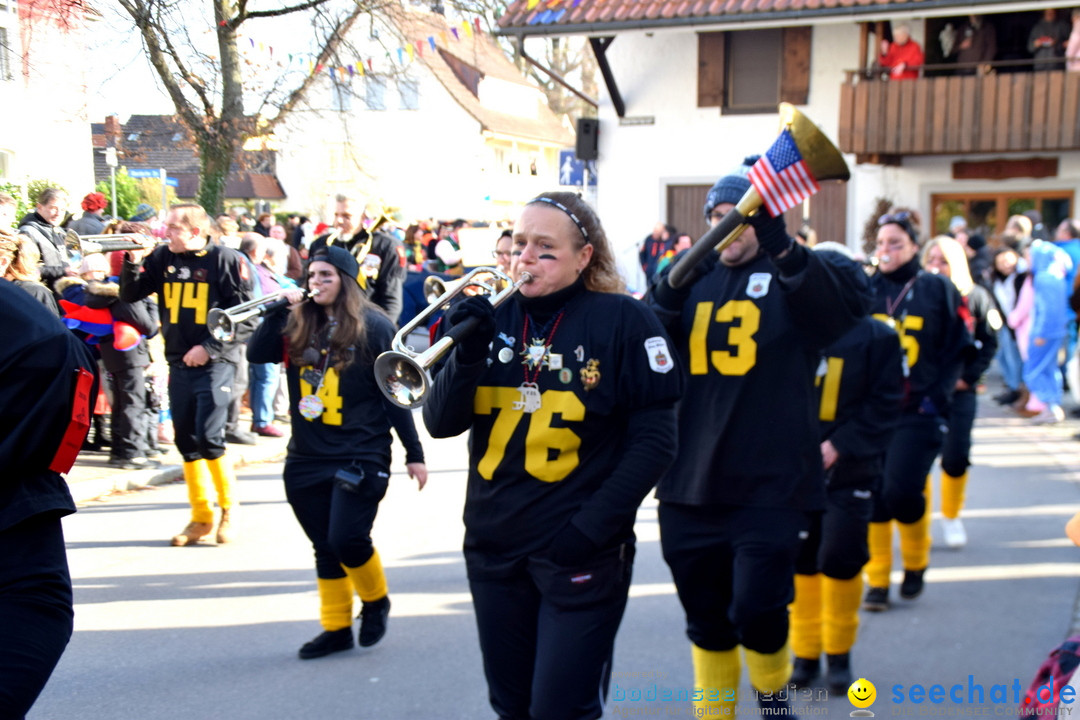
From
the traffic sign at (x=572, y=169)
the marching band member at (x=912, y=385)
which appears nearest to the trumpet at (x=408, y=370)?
the marching band member at (x=912, y=385)

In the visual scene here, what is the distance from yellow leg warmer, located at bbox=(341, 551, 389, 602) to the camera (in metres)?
5.00

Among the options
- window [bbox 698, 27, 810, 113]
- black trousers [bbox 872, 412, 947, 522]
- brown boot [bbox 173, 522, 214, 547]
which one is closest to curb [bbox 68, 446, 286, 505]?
brown boot [bbox 173, 522, 214, 547]

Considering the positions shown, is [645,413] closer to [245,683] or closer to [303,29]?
[245,683]

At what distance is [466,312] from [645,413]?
627 mm

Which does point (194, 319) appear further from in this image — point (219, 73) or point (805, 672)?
point (805, 672)

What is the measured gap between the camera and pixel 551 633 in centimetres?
306

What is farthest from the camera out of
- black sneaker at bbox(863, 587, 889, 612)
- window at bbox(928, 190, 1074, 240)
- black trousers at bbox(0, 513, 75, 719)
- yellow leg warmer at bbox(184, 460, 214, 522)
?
window at bbox(928, 190, 1074, 240)

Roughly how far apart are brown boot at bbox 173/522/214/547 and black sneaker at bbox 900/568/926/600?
434cm

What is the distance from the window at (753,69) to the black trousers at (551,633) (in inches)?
671

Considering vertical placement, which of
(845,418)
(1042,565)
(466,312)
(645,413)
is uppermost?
(466,312)

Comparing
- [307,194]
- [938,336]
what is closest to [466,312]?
[938,336]

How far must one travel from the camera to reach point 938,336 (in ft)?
19.5

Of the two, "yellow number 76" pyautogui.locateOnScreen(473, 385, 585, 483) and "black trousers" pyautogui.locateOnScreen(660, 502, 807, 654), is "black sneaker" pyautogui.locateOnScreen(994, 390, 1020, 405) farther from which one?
"yellow number 76" pyautogui.locateOnScreen(473, 385, 585, 483)

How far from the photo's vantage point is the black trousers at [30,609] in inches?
99.7
